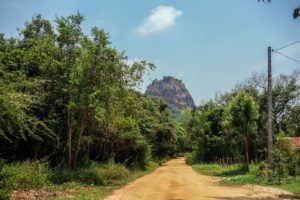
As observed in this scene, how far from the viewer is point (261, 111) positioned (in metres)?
52.5

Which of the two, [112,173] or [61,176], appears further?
[112,173]

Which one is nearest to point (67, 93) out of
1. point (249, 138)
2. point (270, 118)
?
point (270, 118)

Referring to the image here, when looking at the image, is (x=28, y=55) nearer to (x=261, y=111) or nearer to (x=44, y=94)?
(x=44, y=94)

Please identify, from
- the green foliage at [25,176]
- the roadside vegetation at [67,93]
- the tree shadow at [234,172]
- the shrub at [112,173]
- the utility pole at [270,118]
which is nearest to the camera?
the green foliage at [25,176]

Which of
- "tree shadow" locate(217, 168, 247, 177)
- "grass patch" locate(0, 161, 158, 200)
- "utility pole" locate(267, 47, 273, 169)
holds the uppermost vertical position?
"utility pole" locate(267, 47, 273, 169)

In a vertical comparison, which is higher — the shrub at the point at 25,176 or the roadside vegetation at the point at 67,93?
the roadside vegetation at the point at 67,93

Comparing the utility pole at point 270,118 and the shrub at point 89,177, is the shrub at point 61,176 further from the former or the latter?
the utility pole at point 270,118

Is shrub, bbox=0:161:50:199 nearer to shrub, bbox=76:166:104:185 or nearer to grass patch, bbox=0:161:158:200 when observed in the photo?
grass patch, bbox=0:161:158:200

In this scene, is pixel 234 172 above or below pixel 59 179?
above

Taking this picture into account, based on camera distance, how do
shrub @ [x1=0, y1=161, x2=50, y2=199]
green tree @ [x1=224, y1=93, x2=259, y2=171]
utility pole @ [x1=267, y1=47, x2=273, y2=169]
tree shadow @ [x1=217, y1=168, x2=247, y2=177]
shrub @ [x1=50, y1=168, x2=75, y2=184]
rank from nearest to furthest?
1. shrub @ [x1=0, y1=161, x2=50, y2=199]
2. shrub @ [x1=50, y1=168, x2=75, y2=184]
3. utility pole @ [x1=267, y1=47, x2=273, y2=169]
4. tree shadow @ [x1=217, y1=168, x2=247, y2=177]
5. green tree @ [x1=224, y1=93, x2=259, y2=171]

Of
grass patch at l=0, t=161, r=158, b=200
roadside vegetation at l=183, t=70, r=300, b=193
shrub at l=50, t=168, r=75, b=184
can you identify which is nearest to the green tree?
roadside vegetation at l=183, t=70, r=300, b=193

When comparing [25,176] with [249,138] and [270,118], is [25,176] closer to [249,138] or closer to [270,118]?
[270,118]

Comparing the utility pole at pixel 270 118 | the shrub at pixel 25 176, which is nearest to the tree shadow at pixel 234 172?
the utility pole at pixel 270 118

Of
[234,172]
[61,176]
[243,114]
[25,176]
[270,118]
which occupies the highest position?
[243,114]
